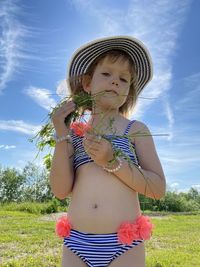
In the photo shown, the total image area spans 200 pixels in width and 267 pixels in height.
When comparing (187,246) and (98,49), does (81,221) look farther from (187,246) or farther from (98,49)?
(187,246)

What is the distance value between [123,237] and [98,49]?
4.65 feet

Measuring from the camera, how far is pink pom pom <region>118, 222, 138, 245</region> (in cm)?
246

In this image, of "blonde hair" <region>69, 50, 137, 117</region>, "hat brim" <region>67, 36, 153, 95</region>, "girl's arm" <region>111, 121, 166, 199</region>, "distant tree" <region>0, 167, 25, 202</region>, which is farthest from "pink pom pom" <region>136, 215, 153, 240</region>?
"distant tree" <region>0, 167, 25, 202</region>

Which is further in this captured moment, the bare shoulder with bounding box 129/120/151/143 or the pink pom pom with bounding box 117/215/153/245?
the bare shoulder with bounding box 129/120/151/143

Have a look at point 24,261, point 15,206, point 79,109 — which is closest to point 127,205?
point 79,109

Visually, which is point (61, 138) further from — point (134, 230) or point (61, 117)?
point (134, 230)

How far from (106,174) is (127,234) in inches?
15.4

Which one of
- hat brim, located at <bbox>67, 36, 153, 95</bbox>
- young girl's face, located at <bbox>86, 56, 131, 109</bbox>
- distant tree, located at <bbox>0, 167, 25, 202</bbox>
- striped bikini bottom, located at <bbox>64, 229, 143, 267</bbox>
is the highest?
A: distant tree, located at <bbox>0, 167, 25, 202</bbox>

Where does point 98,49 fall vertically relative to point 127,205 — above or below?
above

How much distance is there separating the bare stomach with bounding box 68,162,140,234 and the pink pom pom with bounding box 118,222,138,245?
2.3 inches

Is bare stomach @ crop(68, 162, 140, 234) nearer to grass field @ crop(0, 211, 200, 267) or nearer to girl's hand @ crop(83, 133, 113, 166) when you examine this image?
girl's hand @ crop(83, 133, 113, 166)

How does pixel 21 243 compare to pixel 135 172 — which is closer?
pixel 135 172

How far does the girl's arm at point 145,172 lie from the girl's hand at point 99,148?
0.43 feet

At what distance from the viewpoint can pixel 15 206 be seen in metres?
16.6
